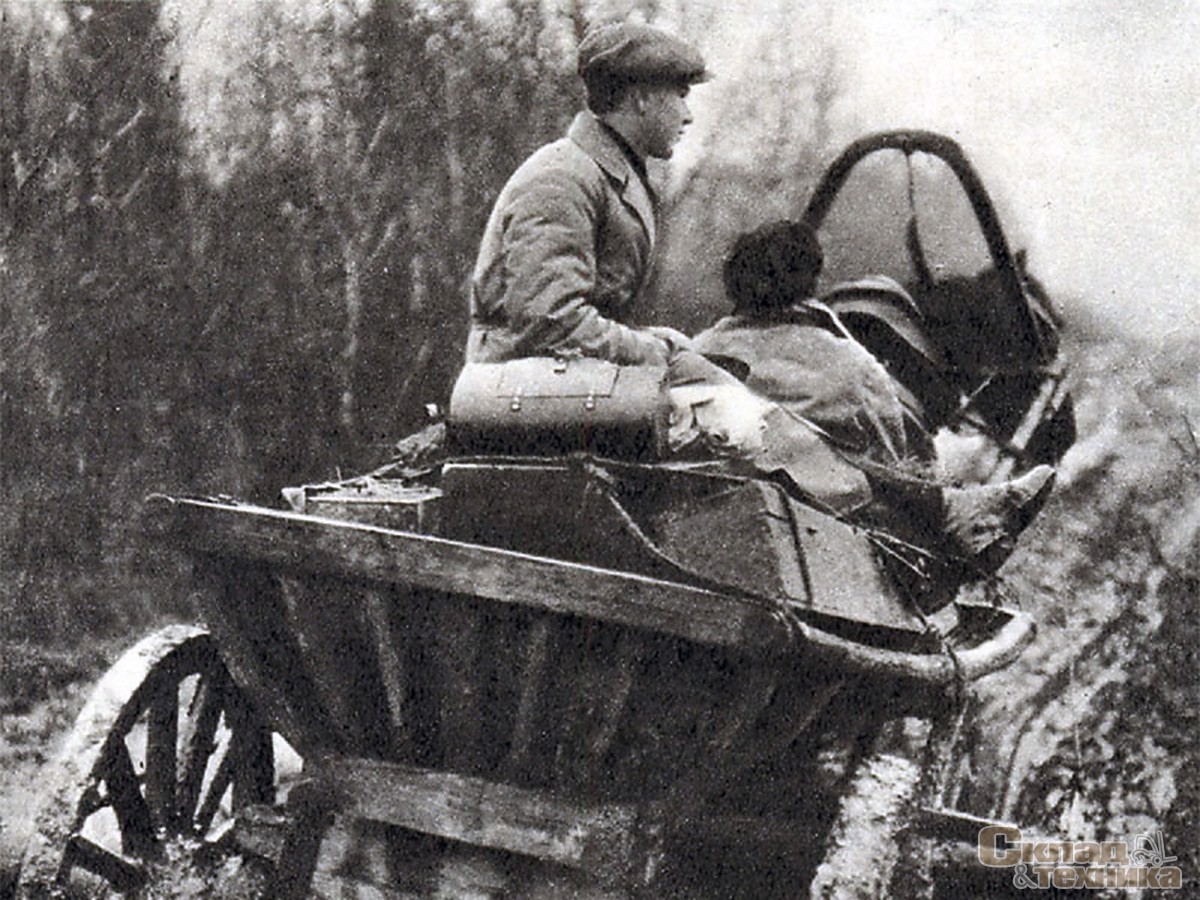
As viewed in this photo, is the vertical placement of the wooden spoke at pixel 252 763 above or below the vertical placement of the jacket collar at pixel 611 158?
below

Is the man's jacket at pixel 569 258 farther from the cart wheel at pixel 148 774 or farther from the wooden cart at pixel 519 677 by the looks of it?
the cart wheel at pixel 148 774

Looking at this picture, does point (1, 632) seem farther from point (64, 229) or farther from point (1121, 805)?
point (1121, 805)

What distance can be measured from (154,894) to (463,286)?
425cm

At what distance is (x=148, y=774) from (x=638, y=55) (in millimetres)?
2340

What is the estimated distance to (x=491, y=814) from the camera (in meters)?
2.88

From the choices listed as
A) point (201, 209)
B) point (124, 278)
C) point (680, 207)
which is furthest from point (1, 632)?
point (680, 207)

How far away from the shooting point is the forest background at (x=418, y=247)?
5902 millimetres

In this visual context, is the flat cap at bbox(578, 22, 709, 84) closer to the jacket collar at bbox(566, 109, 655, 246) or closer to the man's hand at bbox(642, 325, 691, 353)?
the jacket collar at bbox(566, 109, 655, 246)

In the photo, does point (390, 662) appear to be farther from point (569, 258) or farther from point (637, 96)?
point (637, 96)

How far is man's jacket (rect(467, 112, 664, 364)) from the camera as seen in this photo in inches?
134

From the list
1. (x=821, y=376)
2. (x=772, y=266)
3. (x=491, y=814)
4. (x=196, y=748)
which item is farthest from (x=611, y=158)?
(x=196, y=748)

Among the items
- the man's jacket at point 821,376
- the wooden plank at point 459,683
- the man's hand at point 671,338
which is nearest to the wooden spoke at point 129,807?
the wooden plank at point 459,683

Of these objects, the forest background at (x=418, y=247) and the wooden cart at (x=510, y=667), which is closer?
the wooden cart at (x=510, y=667)

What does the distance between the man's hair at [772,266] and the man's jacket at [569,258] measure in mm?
341
